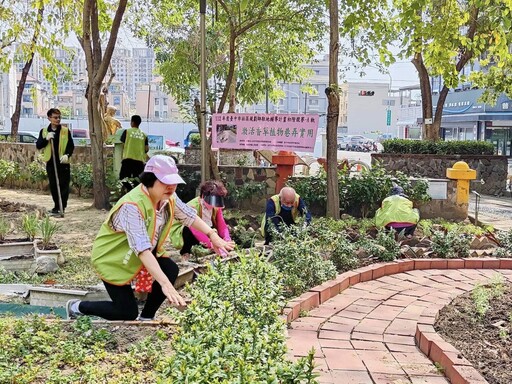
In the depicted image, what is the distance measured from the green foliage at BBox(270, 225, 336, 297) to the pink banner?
4.59 meters

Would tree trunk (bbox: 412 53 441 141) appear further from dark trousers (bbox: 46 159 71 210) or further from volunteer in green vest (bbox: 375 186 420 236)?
volunteer in green vest (bbox: 375 186 420 236)

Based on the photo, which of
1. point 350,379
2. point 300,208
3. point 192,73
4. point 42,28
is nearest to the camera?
point 350,379

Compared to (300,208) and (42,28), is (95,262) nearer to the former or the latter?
(300,208)

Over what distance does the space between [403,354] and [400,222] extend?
343 centimetres

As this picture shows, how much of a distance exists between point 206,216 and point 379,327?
6.70ft

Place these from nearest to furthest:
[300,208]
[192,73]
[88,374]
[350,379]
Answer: [88,374] < [350,379] < [300,208] < [192,73]

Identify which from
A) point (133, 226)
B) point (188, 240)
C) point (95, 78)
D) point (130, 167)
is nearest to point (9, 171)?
point (95, 78)

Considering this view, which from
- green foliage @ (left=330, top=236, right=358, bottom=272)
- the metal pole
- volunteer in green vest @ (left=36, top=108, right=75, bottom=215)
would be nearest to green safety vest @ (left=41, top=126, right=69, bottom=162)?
volunteer in green vest @ (left=36, top=108, right=75, bottom=215)

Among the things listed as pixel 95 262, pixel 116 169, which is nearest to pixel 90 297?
pixel 95 262

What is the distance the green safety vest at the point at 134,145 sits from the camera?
10.3 metres

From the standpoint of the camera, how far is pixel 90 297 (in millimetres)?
4766

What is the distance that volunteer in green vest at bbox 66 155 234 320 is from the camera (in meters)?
3.59

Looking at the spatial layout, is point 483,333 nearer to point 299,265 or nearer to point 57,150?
point 299,265

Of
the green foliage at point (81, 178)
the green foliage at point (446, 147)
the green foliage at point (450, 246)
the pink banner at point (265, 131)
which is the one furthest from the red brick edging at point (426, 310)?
the green foliage at point (446, 147)
